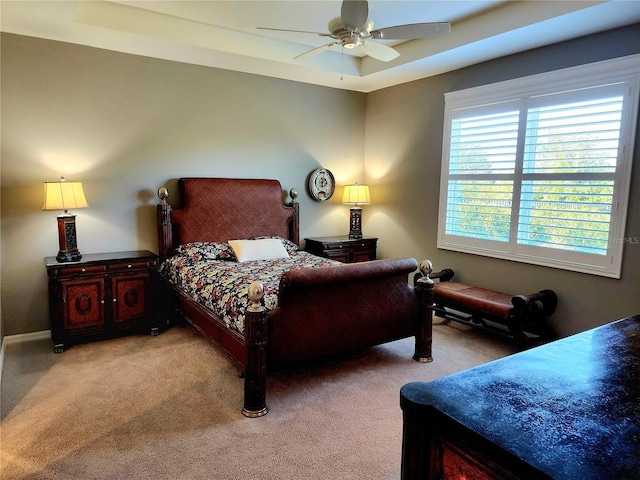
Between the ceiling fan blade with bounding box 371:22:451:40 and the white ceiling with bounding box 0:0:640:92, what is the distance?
2.70ft

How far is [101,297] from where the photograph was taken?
377cm

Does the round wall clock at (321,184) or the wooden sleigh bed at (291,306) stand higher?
the round wall clock at (321,184)

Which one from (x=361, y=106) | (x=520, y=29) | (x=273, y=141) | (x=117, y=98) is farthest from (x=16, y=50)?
(x=520, y=29)

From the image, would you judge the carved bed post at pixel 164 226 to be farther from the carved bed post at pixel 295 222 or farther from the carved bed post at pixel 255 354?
the carved bed post at pixel 255 354

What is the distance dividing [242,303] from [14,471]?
1.49 meters

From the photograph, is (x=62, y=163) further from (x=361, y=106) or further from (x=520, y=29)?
(x=520, y=29)

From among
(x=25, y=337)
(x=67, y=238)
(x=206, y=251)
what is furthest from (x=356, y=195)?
(x=25, y=337)

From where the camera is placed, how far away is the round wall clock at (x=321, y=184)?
5.44 m

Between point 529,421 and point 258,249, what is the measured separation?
12.1ft

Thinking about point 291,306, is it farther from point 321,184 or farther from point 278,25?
point 321,184

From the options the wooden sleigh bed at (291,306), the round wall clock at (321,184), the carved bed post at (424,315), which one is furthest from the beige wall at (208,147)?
the carved bed post at (424,315)

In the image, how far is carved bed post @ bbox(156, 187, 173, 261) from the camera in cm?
425

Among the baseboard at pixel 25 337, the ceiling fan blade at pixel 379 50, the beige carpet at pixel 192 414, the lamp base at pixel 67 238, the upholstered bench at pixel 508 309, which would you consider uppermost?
the ceiling fan blade at pixel 379 50

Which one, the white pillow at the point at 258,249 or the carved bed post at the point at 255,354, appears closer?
the carved bed post at the point at 255,354
